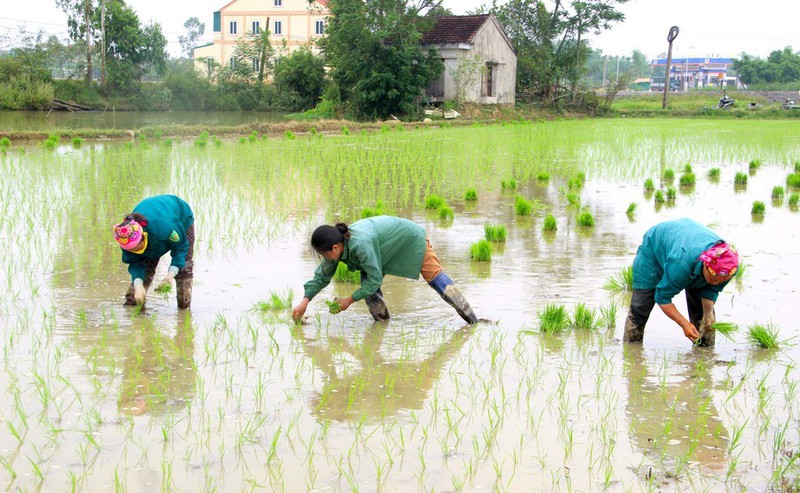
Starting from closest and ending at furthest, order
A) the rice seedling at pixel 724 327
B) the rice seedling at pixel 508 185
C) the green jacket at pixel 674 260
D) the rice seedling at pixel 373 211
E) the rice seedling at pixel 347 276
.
Result: the green jacket at pixel 674 260
the rice seedling at pixel 724 327
the rice seedling at pixel 347 276
the rice seedling at pixel 373 211
the rice seedling at pixel 508 185

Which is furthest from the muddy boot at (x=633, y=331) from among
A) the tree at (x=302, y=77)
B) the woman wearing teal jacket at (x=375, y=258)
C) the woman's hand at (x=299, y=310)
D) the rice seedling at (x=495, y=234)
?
the tree at (x=302, y=77)

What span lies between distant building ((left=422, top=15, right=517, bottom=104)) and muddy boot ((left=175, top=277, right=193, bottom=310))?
22.5 meters

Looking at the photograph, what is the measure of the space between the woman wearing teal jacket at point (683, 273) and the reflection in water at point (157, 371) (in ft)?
7.02

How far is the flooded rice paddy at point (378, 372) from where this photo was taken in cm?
279

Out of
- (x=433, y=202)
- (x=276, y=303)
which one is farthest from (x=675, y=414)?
(x=433, y=202)

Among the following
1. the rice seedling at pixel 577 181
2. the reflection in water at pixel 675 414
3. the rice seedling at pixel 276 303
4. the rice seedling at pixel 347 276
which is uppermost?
the rice seedling at pixel 577 181

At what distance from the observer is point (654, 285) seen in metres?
3.93

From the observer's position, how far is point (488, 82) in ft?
96.8

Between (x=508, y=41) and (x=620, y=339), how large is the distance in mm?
27046

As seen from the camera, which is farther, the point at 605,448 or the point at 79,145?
the point at 79,145

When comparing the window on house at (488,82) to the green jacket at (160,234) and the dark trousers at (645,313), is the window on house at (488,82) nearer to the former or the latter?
the green jacket at (160,234)

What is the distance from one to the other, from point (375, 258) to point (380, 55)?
20909 mm

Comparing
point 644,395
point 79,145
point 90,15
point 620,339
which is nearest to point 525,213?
point 620,339

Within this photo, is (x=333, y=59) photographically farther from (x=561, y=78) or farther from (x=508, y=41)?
(x=561, y=78)
